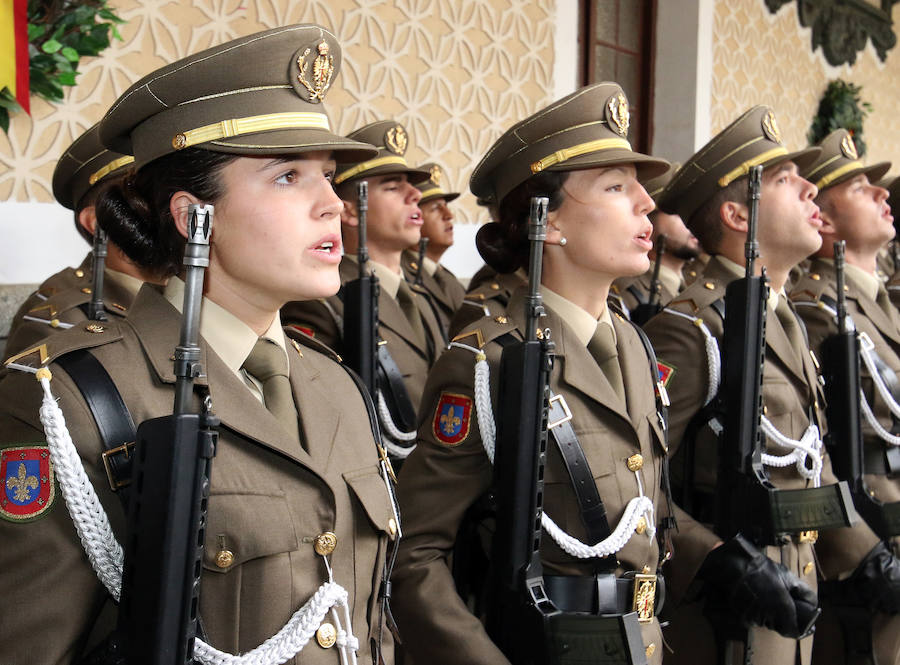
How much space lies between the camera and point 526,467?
4.89 feet

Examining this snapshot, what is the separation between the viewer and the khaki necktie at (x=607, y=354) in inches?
70.2

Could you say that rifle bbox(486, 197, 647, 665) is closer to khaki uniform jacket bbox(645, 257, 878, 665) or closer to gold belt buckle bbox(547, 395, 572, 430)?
gold belt buckle bbox(547, 395, 572, 430)

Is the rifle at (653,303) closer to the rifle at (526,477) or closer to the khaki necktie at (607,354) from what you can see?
the khaki necktie at (607,354)

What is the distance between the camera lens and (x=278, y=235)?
1.20m

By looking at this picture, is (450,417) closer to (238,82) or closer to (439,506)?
(439,506)

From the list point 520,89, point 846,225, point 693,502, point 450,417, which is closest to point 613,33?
point 520,89

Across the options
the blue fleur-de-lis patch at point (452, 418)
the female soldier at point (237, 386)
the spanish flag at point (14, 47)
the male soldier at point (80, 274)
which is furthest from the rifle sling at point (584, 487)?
the spanish flag at point (14, 47)

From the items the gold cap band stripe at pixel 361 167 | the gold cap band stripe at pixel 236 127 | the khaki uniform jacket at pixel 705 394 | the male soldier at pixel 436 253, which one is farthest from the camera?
the male soldier at pixel 436 253

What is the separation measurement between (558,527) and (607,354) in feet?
1.23

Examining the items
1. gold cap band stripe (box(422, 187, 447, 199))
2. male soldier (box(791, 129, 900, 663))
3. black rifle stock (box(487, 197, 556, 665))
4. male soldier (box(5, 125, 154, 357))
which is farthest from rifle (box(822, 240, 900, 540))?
gold cap band stripe (box(422, 187, 447, 199))

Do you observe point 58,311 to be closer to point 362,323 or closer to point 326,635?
point 362,323

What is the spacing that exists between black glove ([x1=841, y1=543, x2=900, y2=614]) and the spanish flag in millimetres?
2758

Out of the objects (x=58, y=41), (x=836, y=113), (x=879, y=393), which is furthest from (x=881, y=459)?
(x=836, y=113)

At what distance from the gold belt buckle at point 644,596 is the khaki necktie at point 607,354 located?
35 cm
